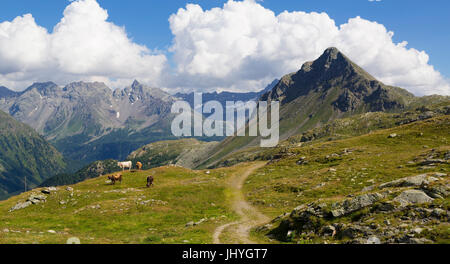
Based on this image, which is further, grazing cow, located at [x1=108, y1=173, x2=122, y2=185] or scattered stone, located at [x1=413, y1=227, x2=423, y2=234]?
grazing cow, located at [x1=108, y1=173, x2=122, y2=185]

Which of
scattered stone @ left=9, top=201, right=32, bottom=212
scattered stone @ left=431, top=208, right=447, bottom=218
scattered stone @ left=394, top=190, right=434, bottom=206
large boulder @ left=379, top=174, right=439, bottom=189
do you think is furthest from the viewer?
scattered stone @ left=9, top=201, right=32, bottom=212

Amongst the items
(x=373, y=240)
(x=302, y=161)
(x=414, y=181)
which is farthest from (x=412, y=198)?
(x=302, y=161)

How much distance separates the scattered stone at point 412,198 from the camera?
70.7 feet

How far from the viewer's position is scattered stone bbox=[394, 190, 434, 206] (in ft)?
70.7

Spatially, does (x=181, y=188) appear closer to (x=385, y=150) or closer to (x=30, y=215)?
(x=30, y=215)

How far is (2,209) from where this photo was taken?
44375 mm

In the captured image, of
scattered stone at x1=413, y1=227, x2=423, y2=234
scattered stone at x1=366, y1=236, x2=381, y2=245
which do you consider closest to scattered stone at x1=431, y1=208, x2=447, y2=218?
scattered stone at x1=413, y1=227, x2=423, y2=234

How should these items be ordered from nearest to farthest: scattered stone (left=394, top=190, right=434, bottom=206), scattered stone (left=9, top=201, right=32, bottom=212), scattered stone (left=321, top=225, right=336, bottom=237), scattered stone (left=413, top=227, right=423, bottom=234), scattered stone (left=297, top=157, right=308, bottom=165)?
scattered stone (left=413, top=227, right=423, bottom=234) → scattered stone (left=394, top=190, right=434, bottom=206) → scattered stone (left=321, top=225, right=336, bottom=237) → scattered stone (left=9, top=201, right=32, bottom=212) → scattered stone (left=297, top=157, right=308, bottom=165)

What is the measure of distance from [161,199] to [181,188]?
6.95 m

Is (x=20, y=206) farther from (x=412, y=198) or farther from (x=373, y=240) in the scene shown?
(x=412, y=198)

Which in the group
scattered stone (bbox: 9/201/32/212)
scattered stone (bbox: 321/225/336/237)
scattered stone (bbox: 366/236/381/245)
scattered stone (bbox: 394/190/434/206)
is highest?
scattered stone (bbox: 394/190/434/206)

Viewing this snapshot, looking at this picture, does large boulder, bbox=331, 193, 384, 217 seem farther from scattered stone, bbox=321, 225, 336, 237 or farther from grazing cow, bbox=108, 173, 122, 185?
grazing cow, bbox=108, 173, 122, 185
